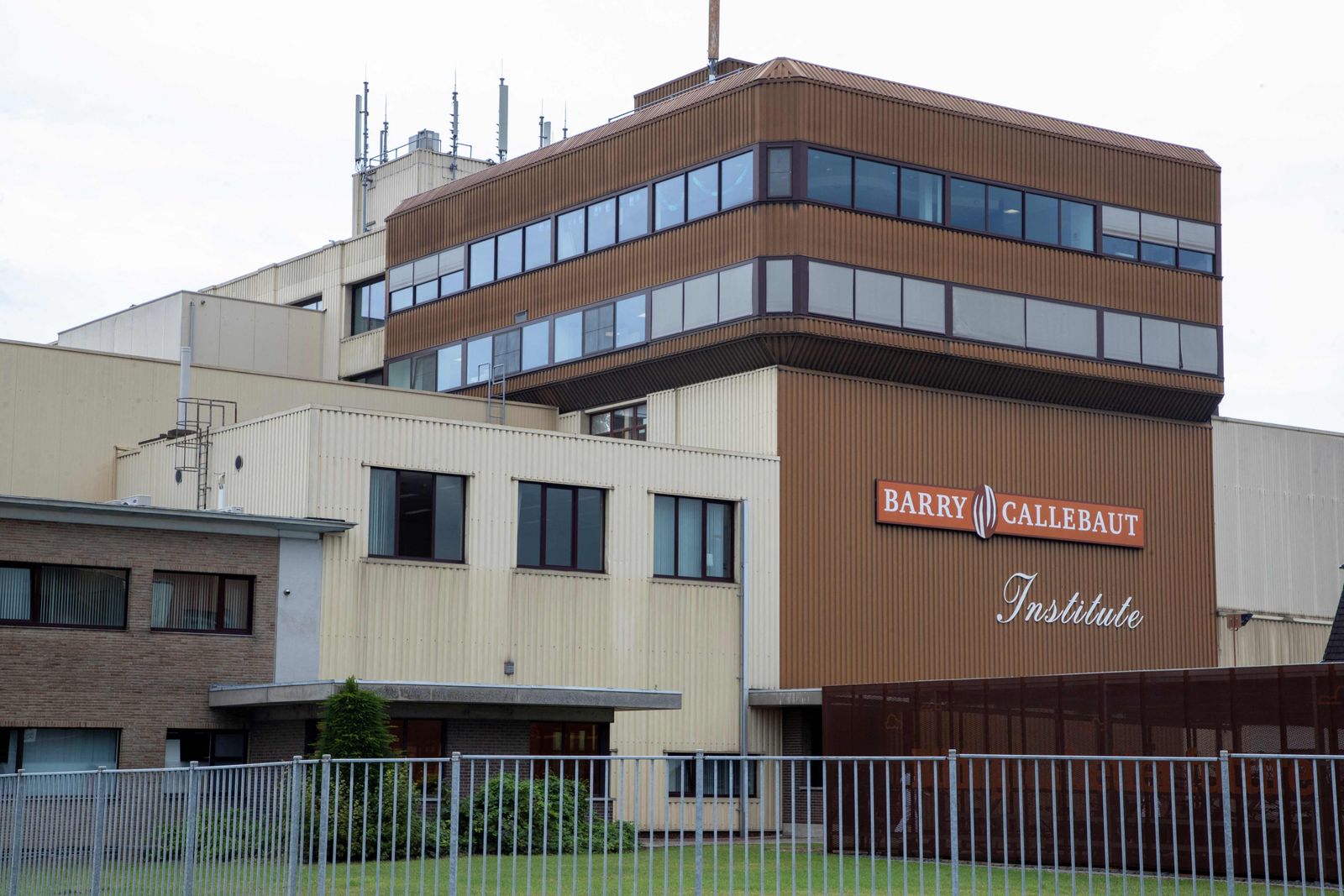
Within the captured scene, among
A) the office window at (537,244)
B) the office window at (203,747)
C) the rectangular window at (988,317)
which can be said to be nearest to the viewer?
the office window at (203,747)

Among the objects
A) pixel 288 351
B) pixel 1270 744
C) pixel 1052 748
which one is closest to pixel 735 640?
pixel 1052 748

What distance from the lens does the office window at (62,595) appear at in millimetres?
32219

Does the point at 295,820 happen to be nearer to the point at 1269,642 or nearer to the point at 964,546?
the point at 964,546

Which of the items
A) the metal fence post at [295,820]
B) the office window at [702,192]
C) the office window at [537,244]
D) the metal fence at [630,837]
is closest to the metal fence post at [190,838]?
the metal fence at [630,837]

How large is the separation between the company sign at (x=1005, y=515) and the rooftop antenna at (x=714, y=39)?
41.2 ft

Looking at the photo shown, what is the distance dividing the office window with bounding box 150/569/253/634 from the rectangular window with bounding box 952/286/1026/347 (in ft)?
60.2

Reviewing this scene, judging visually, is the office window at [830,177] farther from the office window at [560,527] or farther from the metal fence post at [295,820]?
the metal fence post at [295,820]

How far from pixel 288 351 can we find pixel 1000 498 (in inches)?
949

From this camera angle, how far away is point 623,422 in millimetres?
45188

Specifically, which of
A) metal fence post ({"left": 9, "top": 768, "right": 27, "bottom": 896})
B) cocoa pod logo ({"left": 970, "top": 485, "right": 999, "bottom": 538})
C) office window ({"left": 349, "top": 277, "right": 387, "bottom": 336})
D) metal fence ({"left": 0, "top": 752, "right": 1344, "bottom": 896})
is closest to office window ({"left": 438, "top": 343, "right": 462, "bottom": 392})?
office window ({"left": 349, "top": 277, "right": 387, "bottom": 336})

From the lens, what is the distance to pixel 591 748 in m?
36.9

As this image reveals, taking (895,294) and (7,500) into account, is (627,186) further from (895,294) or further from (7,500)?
(7,500)

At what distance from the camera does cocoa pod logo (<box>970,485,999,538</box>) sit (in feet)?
144

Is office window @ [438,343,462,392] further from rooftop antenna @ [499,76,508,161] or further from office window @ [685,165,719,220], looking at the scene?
rooftop antenna @ [499,76,508,161]
